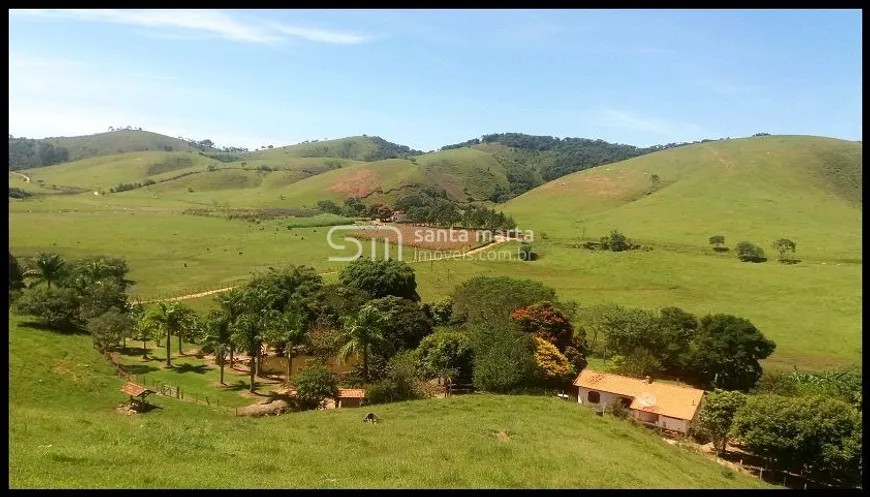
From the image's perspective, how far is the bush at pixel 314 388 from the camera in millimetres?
33688

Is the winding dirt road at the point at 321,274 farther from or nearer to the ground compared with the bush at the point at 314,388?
farther from the ground

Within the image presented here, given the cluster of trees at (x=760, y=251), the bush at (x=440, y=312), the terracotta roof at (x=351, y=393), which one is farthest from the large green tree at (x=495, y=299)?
the cluster of trees at (x=760, y=251)

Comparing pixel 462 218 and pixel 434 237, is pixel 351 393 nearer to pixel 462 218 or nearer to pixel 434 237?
pixel 434 237

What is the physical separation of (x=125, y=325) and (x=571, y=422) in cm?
3349

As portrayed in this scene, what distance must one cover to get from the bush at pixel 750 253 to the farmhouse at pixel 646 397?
202ft

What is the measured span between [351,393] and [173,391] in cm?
1112

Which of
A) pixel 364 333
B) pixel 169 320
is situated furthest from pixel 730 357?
pixel 169 320

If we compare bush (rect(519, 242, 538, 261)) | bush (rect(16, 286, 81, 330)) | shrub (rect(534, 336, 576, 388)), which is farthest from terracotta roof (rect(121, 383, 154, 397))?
bush (rect(519, 242, 538, 261))

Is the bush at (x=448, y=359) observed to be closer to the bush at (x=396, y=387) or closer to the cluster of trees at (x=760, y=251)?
the bush at (x=396, y=387)

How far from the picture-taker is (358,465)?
1873cm

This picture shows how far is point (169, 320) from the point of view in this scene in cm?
4159
